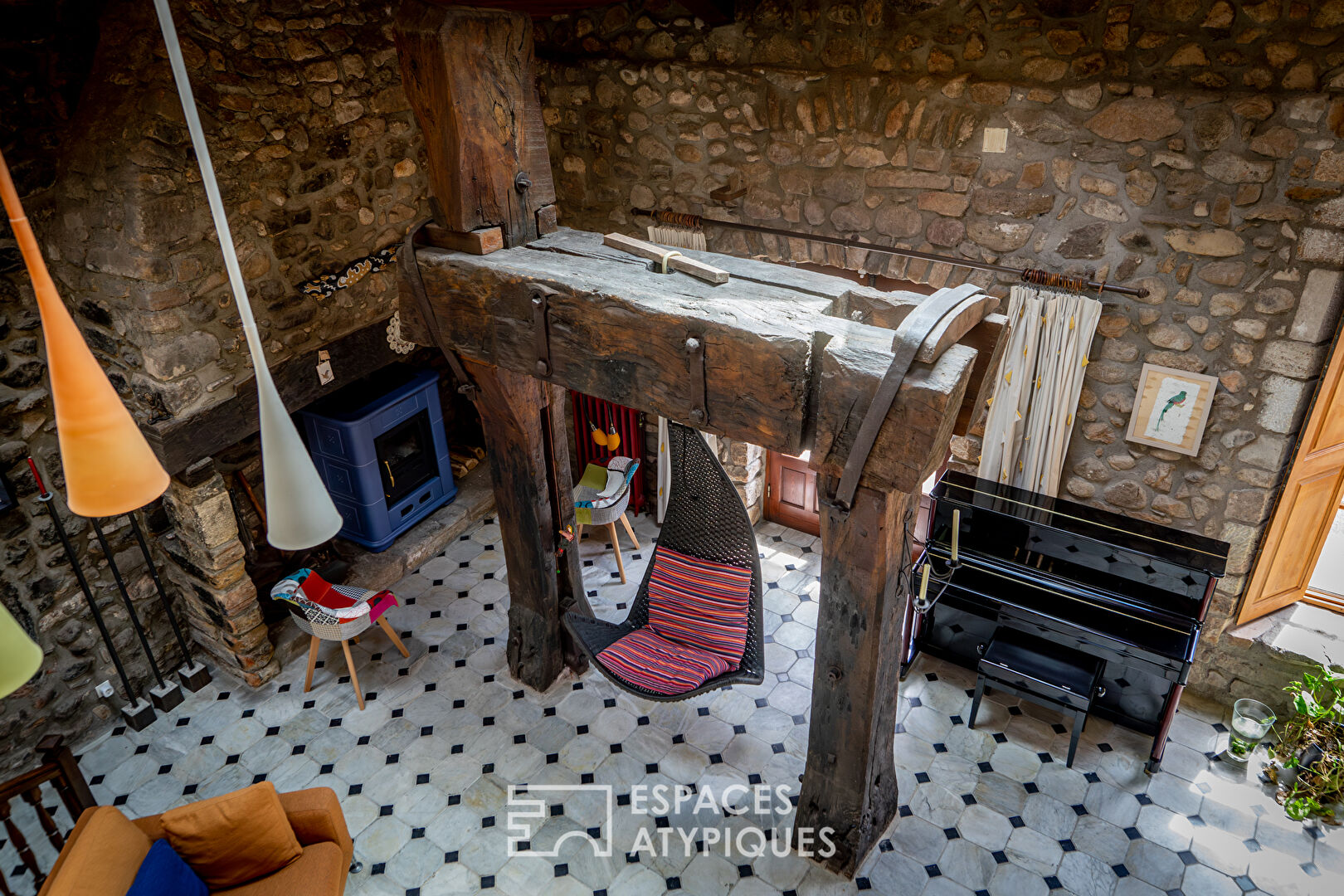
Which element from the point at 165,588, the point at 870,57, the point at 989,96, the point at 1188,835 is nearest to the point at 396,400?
the point at 165,588

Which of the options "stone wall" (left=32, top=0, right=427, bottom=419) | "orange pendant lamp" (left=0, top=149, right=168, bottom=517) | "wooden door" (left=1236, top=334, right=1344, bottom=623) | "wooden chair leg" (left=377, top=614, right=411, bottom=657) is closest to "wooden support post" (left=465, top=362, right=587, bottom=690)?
"wooden chair leg" (left=377, top=614, right=411, bottom=657)

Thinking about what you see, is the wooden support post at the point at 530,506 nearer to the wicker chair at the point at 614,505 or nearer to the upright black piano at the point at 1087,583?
the wicker chair at the point at 614,505

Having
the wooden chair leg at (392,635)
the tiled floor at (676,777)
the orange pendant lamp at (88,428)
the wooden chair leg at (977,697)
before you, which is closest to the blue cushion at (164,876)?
the tiled floor at (676,777)

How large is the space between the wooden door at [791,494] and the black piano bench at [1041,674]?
1682 mm

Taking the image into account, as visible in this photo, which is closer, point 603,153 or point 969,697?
point 969,697

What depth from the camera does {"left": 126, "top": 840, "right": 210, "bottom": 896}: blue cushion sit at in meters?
3.11

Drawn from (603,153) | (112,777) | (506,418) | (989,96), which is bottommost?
(112,777)

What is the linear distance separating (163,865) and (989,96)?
4644mm

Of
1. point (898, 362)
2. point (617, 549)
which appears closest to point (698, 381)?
point (898, 362)

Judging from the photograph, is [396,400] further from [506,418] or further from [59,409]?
[59,409]

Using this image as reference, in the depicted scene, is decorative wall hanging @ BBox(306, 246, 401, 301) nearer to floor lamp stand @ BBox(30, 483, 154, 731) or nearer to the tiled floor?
floor lamp stand @ BBox(30, 483, 154, 731)

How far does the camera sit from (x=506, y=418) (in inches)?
159

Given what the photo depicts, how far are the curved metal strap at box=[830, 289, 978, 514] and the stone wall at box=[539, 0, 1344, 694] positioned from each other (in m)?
1.67

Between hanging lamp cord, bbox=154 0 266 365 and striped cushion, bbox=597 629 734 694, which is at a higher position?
hanging lamp cord, bbox=154 0 266 365
